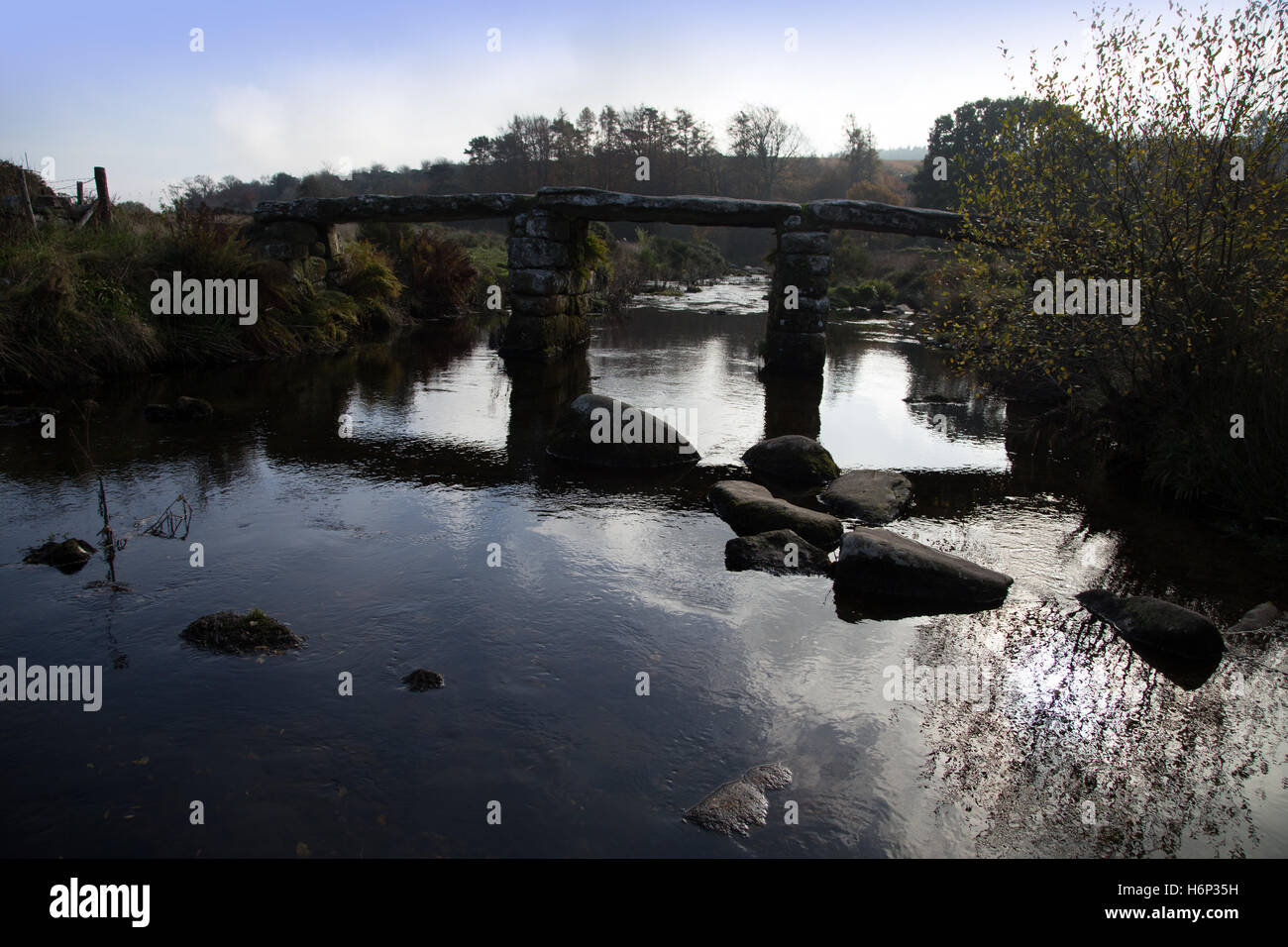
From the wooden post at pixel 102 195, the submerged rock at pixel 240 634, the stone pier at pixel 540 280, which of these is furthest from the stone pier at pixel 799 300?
the wooden post at pixel 102 195

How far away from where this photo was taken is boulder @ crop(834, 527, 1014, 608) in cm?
521

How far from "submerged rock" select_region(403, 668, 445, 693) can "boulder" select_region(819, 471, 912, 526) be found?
3.86 metres

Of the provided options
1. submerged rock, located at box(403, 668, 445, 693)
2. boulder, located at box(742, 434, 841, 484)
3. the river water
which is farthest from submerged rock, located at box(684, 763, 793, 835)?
boulder, located at box(742, 434, 841, 484)

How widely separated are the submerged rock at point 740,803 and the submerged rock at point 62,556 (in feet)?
14.3

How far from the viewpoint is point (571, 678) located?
13.5 ft

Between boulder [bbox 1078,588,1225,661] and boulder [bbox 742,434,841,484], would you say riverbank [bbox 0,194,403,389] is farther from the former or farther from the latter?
boulder [bbox 1078,588,1225,661]

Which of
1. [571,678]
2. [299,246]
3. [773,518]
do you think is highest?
[299,246]

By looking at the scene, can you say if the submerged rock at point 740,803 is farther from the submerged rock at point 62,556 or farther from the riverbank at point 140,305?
the riverbank at point 140,305

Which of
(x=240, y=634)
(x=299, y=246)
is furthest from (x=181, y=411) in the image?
(x=299, y=246)

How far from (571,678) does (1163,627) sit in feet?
11.3

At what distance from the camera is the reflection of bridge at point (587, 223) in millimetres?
13188

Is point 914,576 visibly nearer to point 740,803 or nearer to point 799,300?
point 740,803
